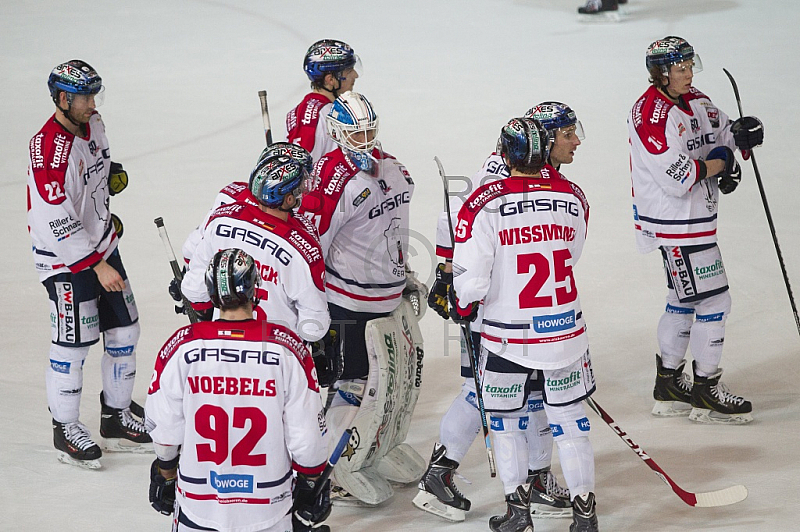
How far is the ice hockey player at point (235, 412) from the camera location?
313 centimetres

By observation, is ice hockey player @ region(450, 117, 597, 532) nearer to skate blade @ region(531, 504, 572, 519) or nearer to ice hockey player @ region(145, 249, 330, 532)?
skate blade @ region(531, 504, 572, 519)

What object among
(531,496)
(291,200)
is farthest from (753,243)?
(291,200)

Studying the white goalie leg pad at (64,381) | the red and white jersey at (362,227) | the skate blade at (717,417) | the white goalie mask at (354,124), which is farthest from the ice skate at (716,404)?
the white goalie leg pad at (64,381)

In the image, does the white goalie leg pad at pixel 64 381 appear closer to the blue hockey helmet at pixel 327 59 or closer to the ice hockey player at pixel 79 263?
the ice hockey player at pixel 79 263

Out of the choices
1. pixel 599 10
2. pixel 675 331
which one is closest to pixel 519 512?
pixel 675 331

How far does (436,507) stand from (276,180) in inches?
64.2

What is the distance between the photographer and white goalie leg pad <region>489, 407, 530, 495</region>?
418 cm

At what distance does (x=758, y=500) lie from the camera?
4.48 m

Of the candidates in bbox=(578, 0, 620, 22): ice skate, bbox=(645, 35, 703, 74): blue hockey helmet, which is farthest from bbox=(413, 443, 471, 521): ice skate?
bbox=(578, 0, 620, 22): ice skate

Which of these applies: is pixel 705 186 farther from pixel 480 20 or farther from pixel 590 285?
pixel 480 20

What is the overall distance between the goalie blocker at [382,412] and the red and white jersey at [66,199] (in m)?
1.38

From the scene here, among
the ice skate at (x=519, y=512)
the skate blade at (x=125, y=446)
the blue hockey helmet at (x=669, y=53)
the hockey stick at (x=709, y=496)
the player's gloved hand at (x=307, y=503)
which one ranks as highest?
the blue hockey helmet at (x=669, y=53)

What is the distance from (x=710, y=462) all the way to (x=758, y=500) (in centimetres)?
44

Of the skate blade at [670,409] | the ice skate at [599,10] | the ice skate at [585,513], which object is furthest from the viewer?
the ice skate at [599,10]
